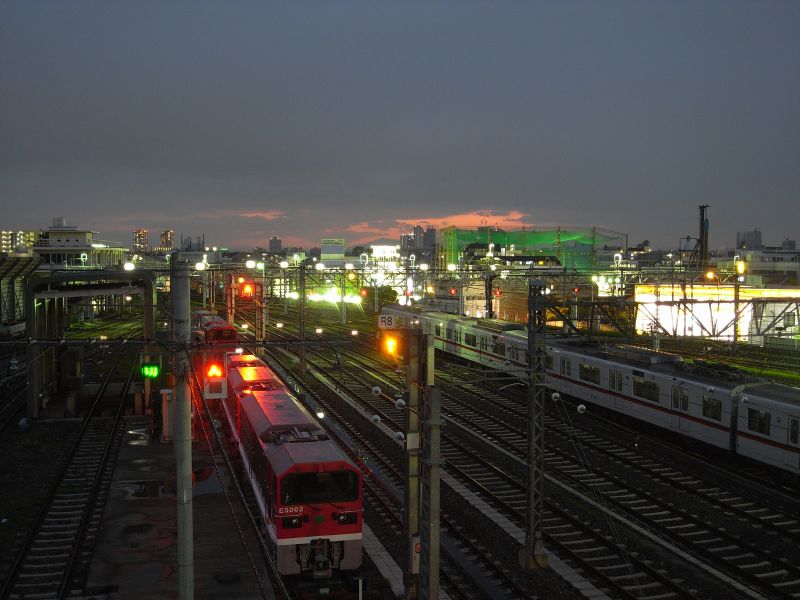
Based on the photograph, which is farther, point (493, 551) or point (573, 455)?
point (573, 455)

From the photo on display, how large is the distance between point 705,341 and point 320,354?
65.5 ft

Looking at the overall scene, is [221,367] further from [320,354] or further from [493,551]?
[320,354]

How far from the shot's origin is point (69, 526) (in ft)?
43.4

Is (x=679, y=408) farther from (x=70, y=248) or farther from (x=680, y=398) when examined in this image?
(x=70, y=248)

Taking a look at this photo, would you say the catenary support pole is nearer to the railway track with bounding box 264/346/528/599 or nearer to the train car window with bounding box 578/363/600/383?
the railway track with bounding box 264/346/528/599

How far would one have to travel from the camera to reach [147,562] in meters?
11.3

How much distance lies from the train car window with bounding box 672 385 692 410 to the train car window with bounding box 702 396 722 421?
649 mm

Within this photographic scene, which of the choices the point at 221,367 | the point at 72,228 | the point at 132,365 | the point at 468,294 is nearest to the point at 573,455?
the point at 221,367

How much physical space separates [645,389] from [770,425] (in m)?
4.45

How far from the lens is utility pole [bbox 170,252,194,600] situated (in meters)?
8.09

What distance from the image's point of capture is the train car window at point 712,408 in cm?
1672

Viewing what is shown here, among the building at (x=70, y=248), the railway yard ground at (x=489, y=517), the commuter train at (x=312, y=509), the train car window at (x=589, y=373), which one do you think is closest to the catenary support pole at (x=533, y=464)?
the railway yard ground at (x=489, y=517)

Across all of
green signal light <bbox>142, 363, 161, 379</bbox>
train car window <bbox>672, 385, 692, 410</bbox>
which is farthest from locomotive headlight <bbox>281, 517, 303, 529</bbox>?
train car window <bbox>672, 385, 692, 410</bbox>

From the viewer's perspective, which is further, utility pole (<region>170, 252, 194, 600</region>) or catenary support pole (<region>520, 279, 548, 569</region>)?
catenary support pole (<region>520, 279, 548, 569</region>)
